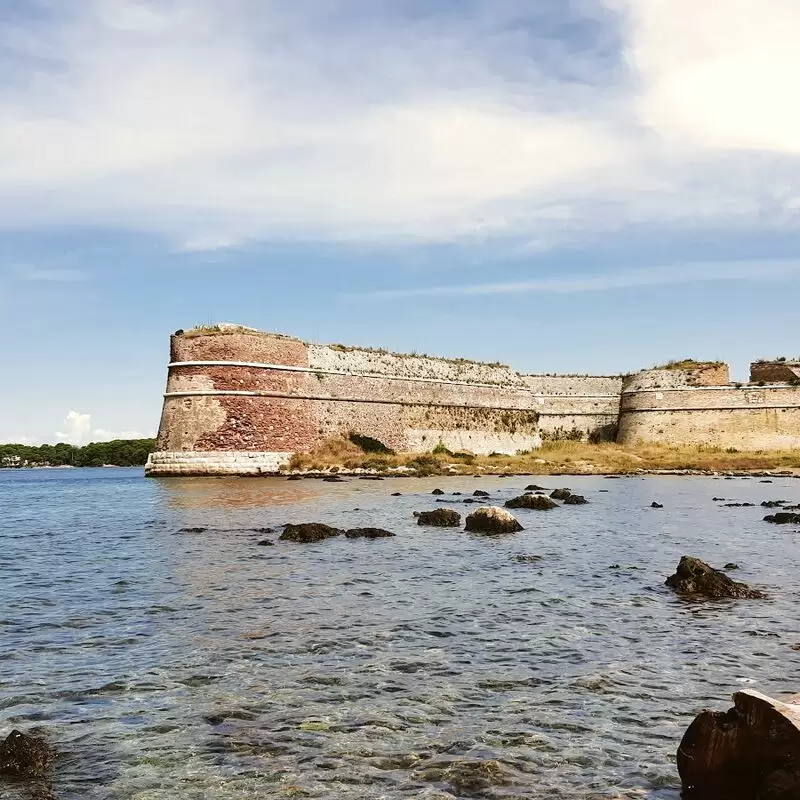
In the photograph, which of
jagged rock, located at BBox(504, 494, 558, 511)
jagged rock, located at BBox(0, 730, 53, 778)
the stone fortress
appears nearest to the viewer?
jagged rock, located at BBox(0, 730, 53, 778)

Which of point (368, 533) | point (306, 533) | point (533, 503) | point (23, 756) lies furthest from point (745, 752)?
point (533, 503)

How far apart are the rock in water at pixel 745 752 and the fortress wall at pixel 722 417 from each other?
5575 centimetres

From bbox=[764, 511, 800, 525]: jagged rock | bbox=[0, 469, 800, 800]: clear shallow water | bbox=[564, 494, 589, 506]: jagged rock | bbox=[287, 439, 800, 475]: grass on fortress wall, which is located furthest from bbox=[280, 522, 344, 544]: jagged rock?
bbox=[287, 439, 800, 475]: grass on fortress wall

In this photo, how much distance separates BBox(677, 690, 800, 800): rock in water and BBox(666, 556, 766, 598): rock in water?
20.9 ft

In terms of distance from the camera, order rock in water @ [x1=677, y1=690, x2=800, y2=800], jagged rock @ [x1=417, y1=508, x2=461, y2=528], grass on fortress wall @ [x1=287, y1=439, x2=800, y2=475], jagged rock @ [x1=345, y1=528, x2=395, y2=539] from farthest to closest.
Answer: grass on fortress wall @ [x1=287, y1=439, x2=800, y2=475], jagged rock @ [x1=417, y1=508, x2=461, y2=528], jagged rock @ [x1=345, y1=528, x2=395, y2=539], rock in water @ [x1=677, y1=690, x2=800, y2=800]

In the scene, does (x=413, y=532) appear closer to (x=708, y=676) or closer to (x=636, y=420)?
(x=708, y=676)

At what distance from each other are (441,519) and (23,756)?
14782mm

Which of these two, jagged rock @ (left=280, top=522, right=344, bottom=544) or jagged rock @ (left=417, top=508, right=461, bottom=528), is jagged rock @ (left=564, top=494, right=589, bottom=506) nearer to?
jagged rock @ (left=417, top=508, right=461, bottom=528)

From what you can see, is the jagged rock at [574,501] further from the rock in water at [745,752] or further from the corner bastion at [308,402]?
the rock in water at [745,752]

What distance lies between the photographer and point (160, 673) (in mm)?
7336

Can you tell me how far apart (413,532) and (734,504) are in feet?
39.5

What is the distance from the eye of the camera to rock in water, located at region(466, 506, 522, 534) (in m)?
18.2

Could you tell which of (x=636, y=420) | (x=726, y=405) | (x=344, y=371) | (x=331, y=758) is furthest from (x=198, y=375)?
(x=331, y=758)

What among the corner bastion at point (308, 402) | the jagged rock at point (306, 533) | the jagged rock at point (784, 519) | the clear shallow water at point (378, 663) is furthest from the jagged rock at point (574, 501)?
the corner bastion at point (308, 402)
